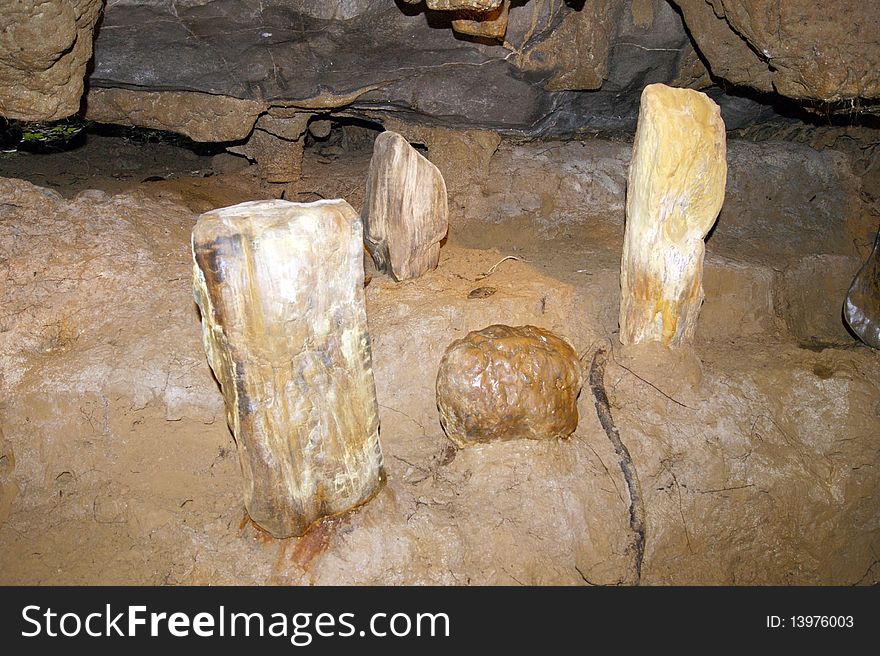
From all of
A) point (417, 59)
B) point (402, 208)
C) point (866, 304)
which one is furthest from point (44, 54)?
point (866, 304)

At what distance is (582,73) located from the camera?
486 centimetres

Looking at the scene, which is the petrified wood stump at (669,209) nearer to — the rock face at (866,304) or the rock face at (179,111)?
the rock face at (866,304)

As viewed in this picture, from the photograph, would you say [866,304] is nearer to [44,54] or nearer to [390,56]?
[390,56]

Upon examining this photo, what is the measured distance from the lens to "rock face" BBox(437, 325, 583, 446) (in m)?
3.32

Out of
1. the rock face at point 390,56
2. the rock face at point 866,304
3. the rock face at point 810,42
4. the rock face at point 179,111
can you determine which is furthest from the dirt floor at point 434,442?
the rock face at point 810,42

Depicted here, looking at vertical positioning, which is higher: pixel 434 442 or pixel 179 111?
pixel 179 111

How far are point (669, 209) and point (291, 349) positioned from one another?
2.23 metres

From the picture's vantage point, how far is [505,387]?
3309mm

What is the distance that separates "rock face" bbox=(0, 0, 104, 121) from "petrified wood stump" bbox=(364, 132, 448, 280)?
1754 mm

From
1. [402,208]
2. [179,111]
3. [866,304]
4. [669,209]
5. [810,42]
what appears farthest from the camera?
[179,111]

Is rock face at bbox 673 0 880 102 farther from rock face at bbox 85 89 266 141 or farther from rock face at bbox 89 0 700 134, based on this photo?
rock face at bbox 85 89 266 141

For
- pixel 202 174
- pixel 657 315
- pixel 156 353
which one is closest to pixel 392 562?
pixel 156 353

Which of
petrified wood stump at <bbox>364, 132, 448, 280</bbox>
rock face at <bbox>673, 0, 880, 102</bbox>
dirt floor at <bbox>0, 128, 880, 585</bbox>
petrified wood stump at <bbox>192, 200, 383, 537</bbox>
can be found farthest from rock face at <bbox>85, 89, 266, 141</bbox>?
rock face at <bbox>673, 0, 880, 102</bbox>

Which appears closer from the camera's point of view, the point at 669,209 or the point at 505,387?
the point at 505,387
